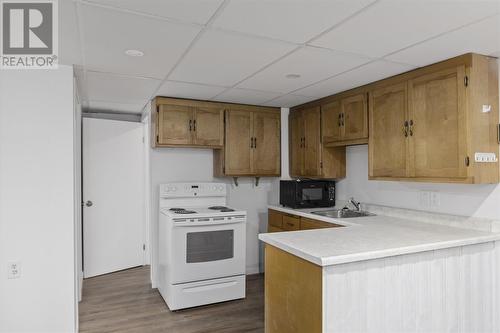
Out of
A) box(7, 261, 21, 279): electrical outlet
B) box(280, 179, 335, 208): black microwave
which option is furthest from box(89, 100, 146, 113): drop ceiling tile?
box(7, 261, 21, 279): electrical outlet

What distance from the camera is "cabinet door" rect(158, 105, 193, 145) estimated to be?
12.0 feet

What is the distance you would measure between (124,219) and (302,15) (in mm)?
3761

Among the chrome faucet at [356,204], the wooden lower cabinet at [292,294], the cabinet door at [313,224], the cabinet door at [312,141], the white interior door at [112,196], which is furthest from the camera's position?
the white interior door at [112,196]

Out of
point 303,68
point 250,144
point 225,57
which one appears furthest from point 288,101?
point 225,57

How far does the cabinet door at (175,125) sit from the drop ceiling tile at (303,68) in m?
0.84

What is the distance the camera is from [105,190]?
4441mm

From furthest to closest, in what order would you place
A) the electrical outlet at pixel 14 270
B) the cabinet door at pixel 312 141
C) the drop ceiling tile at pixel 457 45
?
the cabinet door at pixel 312 141 → the electrical outlet at pixel 14 270 → the drop ceiling tile at pixel 457 45

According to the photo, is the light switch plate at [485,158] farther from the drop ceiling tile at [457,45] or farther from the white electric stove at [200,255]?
the white electric stove at [200,255]

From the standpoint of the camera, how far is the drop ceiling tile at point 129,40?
1.80 m

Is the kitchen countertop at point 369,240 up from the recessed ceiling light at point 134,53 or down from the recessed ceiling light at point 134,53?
down

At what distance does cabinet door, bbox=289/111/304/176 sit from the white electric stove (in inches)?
41.8

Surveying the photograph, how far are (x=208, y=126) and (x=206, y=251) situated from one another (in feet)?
4.52

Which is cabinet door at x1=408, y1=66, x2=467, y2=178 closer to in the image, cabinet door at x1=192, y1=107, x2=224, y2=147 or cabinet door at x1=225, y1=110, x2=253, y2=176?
cabinet door at x1=225, y1=110, x2=253, y2=176

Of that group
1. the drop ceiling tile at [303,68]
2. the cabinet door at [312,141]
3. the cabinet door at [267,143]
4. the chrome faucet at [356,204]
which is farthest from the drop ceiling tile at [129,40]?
the chrome faucet at [356,204]
